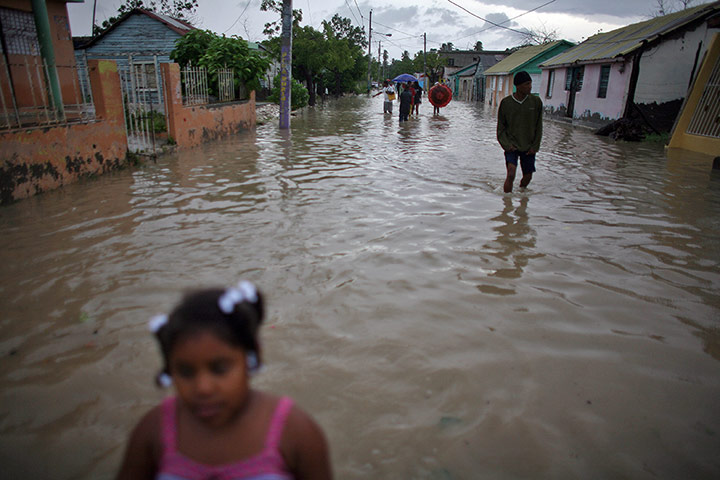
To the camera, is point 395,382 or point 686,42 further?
point 686,42

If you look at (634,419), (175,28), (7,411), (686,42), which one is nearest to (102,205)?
(7,411)

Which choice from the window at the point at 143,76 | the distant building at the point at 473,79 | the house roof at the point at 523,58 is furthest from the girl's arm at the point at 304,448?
the distant building at the point at 473,79

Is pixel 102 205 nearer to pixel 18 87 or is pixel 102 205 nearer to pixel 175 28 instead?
pixel 18 87

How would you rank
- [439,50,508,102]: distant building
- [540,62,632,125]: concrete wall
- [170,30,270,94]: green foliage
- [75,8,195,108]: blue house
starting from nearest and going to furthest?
1. [170,30,270,94]: green foliage
2. [540,62,632,125]: concrete wall
3. [75,8,195,108]: blue house
4. [439,50,508,102]: distant building

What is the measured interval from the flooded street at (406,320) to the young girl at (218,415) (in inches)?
38.5

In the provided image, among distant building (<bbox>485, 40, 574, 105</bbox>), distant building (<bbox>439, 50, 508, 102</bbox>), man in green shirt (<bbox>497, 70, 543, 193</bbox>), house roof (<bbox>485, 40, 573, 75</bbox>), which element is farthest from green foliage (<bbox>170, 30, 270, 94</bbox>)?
distant building (<bbox>439, 50, 508, 102</bbox>)

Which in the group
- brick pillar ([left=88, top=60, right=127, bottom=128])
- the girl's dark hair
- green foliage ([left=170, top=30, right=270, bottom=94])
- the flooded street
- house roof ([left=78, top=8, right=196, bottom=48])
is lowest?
the flooded street

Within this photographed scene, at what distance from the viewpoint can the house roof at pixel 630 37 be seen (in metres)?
15.9

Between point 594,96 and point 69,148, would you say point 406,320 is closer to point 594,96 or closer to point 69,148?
point 69,148

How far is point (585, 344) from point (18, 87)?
15.8m

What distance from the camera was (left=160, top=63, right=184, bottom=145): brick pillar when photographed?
11031mm

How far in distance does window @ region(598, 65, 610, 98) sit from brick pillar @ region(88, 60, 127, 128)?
1821cm

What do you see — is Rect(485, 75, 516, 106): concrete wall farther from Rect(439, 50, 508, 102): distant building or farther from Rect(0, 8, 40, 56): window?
Rect(0, 8, 40, 56): window

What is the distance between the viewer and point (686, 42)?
53.1 feet
